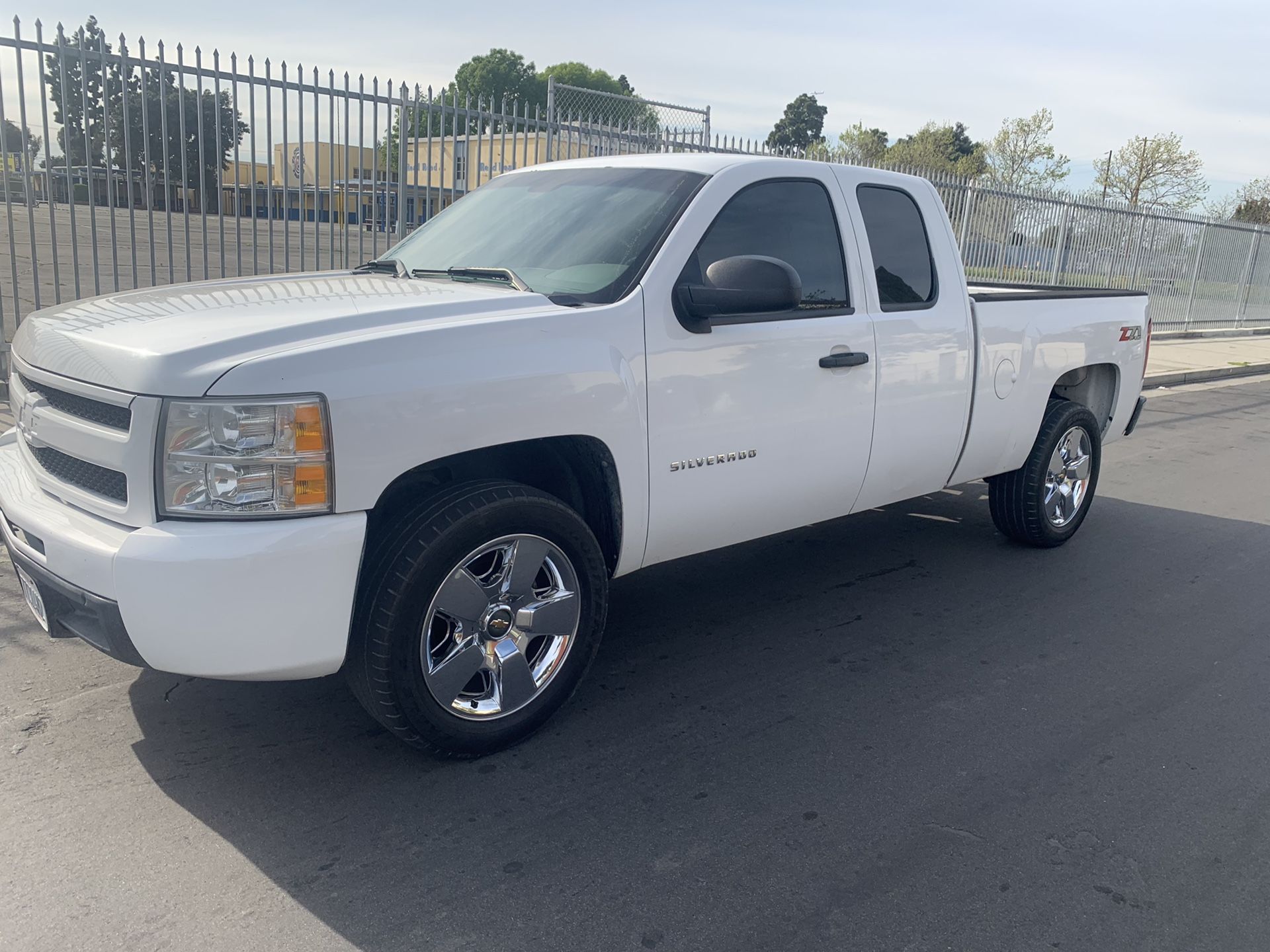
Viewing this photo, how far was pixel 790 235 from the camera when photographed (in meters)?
4.23

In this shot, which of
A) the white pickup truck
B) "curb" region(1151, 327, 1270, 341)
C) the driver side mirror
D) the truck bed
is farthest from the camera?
"curb" region(1151, 327, 1270, 341)

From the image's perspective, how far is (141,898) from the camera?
262cm

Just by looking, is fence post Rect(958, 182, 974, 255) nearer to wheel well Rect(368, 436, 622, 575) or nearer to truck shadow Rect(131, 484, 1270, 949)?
truck shadow Rect(131, 484, 1270, 949)

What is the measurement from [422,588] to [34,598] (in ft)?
3.94

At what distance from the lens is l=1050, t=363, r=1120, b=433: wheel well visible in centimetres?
618

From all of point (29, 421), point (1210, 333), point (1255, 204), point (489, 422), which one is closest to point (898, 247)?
point (489, 422)

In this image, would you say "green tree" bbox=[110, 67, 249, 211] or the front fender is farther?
"green tree" bbox=[110, 67, 249, 211]

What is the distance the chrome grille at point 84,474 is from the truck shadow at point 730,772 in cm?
91

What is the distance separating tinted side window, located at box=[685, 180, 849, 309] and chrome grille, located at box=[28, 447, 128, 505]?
2078mm

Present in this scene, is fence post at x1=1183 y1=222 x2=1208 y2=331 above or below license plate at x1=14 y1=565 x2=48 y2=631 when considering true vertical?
above

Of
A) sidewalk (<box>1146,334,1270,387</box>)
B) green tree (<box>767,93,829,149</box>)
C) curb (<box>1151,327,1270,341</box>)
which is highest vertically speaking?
green tree (<box>767,93,829,149</box>)

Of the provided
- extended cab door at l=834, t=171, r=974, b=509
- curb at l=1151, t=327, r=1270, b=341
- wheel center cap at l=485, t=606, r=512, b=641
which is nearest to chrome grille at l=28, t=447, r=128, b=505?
wheel center cap at l=485, t=606, r=512, b=641

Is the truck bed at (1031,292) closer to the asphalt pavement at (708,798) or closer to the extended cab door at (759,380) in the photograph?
the extended cab door at (759,380)

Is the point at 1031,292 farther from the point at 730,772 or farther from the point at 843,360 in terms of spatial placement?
the point at 730,772
